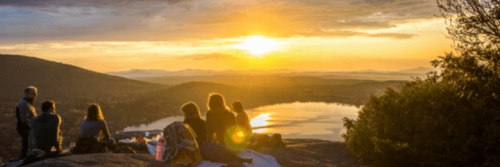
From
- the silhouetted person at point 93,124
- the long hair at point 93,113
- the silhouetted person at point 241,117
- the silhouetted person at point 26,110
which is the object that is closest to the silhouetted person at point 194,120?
the silhouetted person at point 93,124

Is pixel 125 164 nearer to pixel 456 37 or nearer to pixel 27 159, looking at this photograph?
pixel 27 159

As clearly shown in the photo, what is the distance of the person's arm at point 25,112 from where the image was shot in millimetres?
13612

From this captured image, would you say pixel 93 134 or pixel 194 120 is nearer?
pixel 194 120

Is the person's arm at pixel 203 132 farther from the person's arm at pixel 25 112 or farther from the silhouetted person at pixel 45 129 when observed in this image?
the person's arm at pixel 25 112

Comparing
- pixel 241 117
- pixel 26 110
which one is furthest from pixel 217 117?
pixel 26 110

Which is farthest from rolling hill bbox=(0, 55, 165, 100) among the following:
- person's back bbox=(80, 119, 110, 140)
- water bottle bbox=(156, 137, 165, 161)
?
water bottle bbox=(156, 137, 165, 161)

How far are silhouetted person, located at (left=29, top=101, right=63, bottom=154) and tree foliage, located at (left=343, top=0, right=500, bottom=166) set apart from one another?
1032 cm

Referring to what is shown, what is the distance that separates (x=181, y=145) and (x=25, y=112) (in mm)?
5636

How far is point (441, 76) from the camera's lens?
16891 millimetres

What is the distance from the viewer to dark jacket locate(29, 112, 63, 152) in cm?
1280

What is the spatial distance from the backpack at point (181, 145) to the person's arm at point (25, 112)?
500cm

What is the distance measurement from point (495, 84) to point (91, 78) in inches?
4233

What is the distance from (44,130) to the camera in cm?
1284

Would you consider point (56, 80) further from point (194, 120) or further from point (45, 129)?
point (194, 120)
